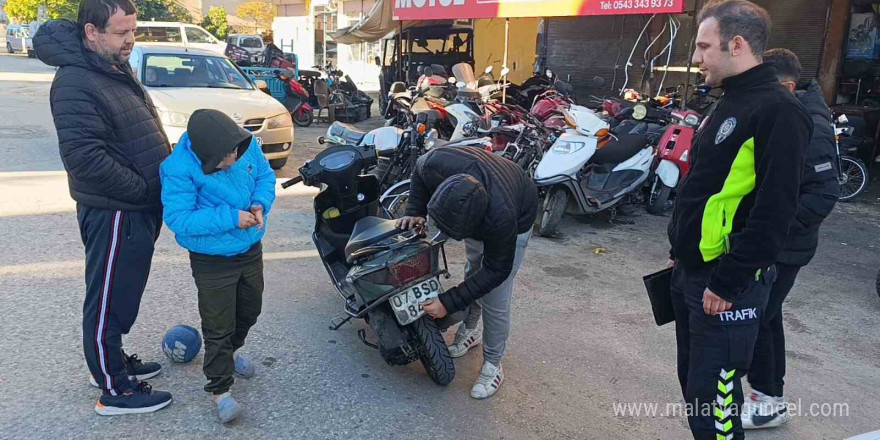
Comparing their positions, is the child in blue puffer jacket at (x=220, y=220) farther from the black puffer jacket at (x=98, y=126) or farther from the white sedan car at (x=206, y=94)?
the white sedan car at (x=206, y=94)

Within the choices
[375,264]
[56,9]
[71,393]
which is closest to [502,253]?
[375,264]

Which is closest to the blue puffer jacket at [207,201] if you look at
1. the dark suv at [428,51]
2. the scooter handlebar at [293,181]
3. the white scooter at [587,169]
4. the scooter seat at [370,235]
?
the scooter seat at [370,235]

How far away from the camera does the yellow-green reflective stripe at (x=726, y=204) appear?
6.52ft

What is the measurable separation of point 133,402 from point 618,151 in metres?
5.37

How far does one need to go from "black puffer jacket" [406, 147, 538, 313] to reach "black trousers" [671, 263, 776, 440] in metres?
0.79

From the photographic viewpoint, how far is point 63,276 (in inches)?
175

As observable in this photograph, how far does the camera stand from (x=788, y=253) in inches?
108

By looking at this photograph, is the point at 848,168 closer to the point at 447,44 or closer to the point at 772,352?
the point at 772,352

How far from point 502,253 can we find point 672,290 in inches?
28.4

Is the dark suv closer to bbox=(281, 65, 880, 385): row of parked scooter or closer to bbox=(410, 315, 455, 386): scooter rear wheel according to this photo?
bbox=(281, 65, 880, 385): row of parked scooter

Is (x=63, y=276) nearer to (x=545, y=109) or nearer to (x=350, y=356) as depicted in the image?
(x=350, y=356)

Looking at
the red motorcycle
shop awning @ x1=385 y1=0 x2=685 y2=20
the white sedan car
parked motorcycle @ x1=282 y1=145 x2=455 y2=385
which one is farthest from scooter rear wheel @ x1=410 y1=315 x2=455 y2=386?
shop awning @ x1=385 y1=0 x2=685 y2=20

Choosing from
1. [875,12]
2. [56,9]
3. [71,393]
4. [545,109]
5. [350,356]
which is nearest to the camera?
[71,393]

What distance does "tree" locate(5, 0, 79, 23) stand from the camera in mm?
31281
